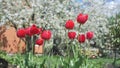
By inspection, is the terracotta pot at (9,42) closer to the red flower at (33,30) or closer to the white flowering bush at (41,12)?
the white flowering bush at (41,12)

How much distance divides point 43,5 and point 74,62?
14714 mm

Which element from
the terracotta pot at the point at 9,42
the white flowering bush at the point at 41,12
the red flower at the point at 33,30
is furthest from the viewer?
the terracotta pot at the point at 9,42

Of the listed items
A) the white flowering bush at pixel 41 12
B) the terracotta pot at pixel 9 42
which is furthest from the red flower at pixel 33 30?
the terracotta pot at pixel 9 42

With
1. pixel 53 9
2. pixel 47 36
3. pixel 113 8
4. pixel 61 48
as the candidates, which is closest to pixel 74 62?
pixel 47 36

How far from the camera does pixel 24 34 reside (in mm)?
4930

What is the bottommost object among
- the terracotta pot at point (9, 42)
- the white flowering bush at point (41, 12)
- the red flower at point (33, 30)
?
the terracotta pot at point (9, 42)

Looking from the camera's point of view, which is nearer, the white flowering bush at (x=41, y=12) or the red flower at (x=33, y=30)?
the red flower at (x=33, y=30)

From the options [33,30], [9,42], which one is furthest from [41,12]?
[33,30]

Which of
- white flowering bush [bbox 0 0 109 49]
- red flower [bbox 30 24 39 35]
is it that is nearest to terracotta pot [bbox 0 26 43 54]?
white flowering bush [bbox 0 0 109 49]

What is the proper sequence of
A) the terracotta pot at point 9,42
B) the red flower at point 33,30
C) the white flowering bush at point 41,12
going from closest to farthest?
the red flower at point 33,30 < the white flowering bush at point 41,12 < the terracotta pot at point 9,42

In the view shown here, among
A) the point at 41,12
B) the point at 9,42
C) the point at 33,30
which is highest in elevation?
the point at 33,30

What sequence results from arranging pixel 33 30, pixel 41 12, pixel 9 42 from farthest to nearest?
pixel 9 42
pixel 41 12
pixel 33 30

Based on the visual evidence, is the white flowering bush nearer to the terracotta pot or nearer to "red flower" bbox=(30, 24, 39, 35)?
the terracotta pot

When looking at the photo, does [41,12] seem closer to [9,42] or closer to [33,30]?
[9,42]
